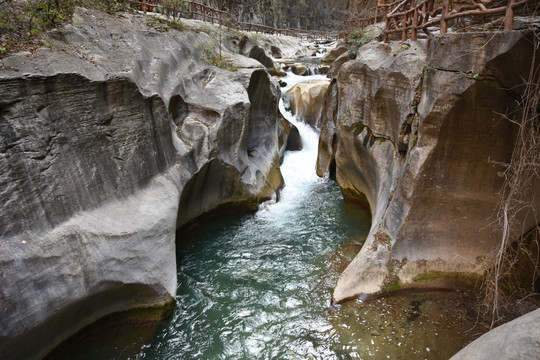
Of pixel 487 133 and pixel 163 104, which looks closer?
pixel 487 133

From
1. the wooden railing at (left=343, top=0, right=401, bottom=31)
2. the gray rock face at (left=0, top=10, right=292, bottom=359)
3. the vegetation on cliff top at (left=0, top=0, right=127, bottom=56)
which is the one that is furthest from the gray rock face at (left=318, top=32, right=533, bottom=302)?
the wooden railing at (left=343, top=0, right=401, bottom=31)

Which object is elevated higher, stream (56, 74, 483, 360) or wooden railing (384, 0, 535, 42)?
wooden railing (384, 0, 535, 42)

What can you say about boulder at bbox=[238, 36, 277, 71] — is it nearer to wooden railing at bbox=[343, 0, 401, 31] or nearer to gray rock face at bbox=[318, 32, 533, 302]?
wooden railing at bbox=[343, 0, 401, 31]

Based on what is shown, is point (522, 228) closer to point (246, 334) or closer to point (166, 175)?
point (246, 334)

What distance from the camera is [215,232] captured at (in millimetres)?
9688

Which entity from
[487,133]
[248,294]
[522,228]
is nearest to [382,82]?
[487,133]

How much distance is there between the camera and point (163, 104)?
299 inches

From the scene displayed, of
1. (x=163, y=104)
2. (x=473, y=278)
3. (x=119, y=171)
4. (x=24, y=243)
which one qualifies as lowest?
(x=473, y=278)

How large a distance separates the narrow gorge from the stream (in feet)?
0.12

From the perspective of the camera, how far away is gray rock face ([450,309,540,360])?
251cm

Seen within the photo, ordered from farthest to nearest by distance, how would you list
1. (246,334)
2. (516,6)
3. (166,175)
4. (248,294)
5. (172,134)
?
(172,134), (166,175), (248,294), (246,334), (516,6)

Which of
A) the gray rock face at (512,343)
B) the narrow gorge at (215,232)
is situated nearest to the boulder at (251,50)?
the narrow gorge at (215,232)

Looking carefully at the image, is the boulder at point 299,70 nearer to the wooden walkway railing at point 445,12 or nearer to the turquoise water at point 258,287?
the wooden walkway railing at point 445,12

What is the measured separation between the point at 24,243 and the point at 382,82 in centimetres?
788
